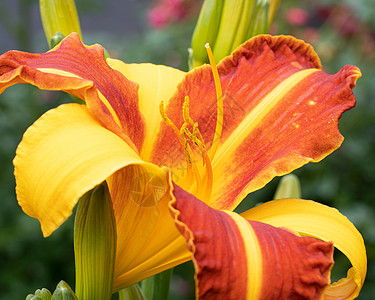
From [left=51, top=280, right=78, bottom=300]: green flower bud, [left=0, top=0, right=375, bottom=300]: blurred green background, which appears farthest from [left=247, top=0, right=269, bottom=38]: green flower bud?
[left=0, top=0, right=375, bottom=300]: blurred green background

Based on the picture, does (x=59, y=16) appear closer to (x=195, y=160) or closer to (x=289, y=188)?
(x=195, y=160)

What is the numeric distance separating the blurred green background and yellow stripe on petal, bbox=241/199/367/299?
133cm

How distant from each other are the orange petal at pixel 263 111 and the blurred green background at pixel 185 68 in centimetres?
128

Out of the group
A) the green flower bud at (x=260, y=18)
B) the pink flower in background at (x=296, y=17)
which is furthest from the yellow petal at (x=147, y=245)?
the pink flower in background at (x=296, y=17)

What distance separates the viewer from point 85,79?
68cm

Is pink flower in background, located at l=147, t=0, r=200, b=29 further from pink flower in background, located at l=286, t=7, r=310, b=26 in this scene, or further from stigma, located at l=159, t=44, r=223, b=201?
stigma, located at l=159, t=44, r=223, b=201

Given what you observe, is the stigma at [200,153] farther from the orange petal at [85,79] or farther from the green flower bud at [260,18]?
the green flower bud at [260,18]

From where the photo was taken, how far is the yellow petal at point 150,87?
0.83m

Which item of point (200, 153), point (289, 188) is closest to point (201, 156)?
point (200, 153)

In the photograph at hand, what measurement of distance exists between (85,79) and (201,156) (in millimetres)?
252

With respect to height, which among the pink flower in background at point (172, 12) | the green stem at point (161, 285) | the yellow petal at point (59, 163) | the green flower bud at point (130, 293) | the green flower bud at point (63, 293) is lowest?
the pink flower in background at point (172, 12)

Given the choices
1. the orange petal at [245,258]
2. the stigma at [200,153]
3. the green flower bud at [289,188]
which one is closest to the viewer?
the orange petal at [245,258]

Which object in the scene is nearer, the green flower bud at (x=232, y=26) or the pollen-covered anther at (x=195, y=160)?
the pollen-covered anther at (x=195, y=160)

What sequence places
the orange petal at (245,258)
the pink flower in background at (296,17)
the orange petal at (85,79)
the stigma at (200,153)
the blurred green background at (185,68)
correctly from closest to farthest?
the orange petal at (245,258) → the orange petal at (85,79) → the stigma at (200,153) → the blurred green background at (185,68) → the pink flower in background at (296,17)
